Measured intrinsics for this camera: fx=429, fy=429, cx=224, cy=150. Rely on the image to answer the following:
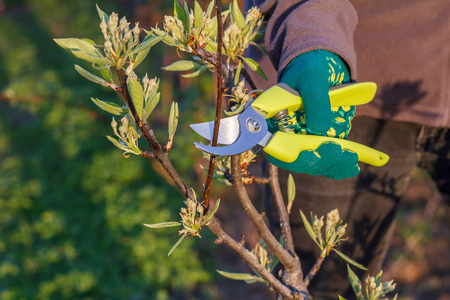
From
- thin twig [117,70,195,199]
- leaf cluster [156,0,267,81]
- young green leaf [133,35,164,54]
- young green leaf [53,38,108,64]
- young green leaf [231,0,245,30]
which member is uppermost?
young green leaf [231,0,245,30]

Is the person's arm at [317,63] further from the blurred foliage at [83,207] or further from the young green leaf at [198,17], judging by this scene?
the blurred foliage at [83,207]

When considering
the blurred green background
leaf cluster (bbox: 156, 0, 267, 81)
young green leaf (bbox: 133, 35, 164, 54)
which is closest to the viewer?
young green leaf (bbox: 133, 35, 164, 54)

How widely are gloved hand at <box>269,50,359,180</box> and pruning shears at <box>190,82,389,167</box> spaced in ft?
0.07

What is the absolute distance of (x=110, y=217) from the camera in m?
3.27

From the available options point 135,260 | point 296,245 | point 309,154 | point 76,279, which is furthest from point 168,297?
point 309,154

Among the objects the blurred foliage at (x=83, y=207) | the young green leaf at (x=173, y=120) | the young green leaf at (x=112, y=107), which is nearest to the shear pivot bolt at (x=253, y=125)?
the young green leaf at (x=173, y=120)

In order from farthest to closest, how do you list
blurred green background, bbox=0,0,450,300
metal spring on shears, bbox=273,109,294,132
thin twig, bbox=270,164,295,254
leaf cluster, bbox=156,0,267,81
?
blurred green background, bbox=0,0,450,300, thin twig, bbox=270,164,295,254, metal spring on shears, bbox=273,109,294,132, leaf cluster, bbox=156,0,267,81

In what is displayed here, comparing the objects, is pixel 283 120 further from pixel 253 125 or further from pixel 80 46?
pixel 80 46

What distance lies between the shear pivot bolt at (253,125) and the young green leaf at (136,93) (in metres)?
0.24

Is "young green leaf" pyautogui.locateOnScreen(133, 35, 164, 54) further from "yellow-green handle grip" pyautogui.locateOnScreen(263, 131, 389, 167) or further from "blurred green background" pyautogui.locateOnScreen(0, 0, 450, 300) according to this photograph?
"blurred green background" pyautogui.locateOnScreen(0, 0, 450, 300)

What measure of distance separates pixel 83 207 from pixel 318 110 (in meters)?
3.09

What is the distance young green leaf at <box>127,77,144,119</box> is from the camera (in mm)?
762

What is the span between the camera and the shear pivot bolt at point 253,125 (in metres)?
0.92

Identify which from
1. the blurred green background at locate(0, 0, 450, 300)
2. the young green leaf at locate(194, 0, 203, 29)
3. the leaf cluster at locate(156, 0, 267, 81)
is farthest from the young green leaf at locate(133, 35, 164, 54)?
the blurred green background at locate(0, 0, 450, 300)
